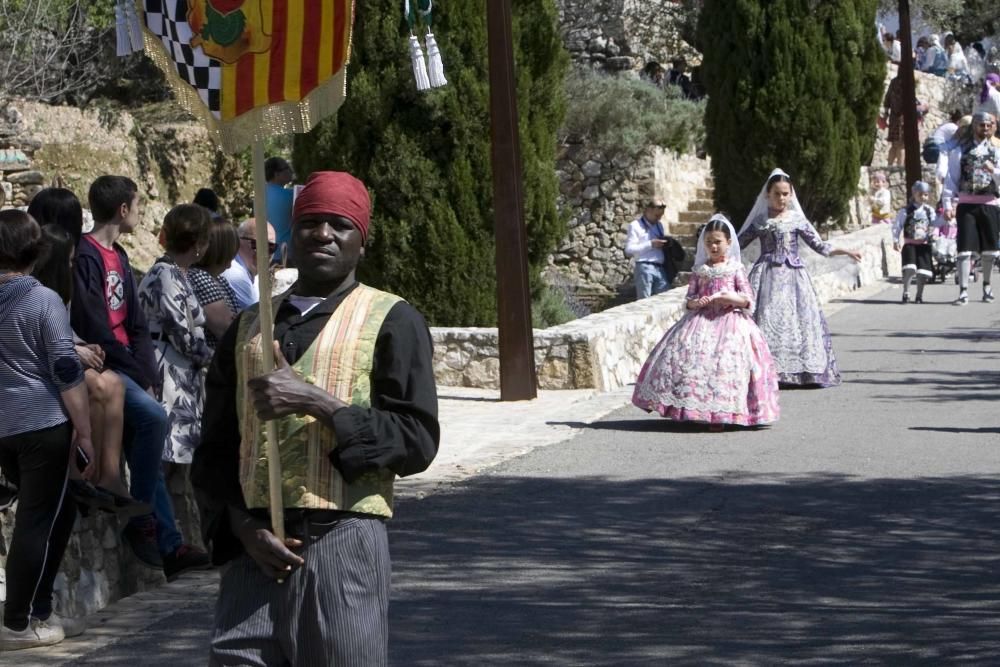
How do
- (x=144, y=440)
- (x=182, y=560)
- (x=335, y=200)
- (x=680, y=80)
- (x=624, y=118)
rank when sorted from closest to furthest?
(x=335, y=200)
(x=144, y=440)
(x=182, y=560)
(x=624, y=118)
(x=680, y=80)

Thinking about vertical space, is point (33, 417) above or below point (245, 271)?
below

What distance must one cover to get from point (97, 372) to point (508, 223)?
662 centimetres

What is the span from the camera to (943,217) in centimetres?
2334

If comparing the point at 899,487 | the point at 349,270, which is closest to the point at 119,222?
the point at 349,270

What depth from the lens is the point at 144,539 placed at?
24.0 feet

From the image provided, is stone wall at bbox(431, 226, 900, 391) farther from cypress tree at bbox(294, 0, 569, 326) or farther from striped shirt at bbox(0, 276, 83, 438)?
striped shirt at bbox(0, 276, 83, 438)

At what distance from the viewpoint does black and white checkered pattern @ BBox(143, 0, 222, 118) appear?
14.3 feet

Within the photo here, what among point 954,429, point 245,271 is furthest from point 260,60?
point 954,429

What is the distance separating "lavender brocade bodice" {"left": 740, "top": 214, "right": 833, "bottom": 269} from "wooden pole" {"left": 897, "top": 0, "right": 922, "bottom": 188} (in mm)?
15674

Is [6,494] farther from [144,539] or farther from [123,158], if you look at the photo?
[123,158]

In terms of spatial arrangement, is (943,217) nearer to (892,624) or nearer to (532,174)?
(532,174)

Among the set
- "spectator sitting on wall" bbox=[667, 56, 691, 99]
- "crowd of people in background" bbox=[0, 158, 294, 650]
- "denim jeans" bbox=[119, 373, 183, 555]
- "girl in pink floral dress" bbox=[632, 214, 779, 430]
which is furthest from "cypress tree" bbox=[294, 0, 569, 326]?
"spectator sitting on wall" bbox=[667, 56, 691, 99]

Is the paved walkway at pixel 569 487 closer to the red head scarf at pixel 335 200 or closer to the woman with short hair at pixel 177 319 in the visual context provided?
the woman with short hair at pixel 177 319

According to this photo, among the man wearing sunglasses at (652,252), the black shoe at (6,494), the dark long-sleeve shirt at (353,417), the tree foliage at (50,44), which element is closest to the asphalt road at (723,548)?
the black shoe at (6,494)
